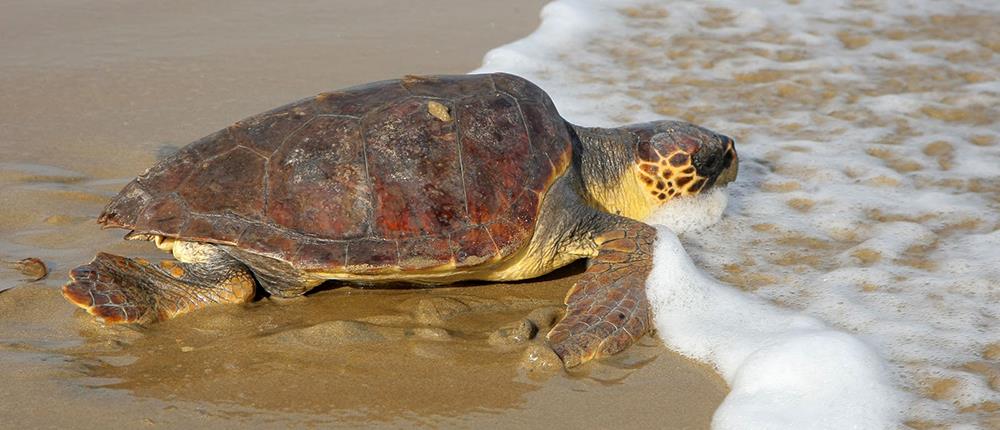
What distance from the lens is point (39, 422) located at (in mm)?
2723

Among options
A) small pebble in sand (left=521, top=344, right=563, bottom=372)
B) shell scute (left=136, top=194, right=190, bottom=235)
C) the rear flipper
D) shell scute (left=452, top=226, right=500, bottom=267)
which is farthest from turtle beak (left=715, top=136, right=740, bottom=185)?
shell scute (left=136, top=194, right=190, bottom=235)

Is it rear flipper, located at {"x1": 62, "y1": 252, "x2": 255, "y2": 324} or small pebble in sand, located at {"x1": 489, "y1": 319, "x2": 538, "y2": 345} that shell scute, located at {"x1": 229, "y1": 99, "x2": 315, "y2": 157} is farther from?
small pebble in sand, located at {"x1": 489, "y1": 319, "x2": 538, "y2": 345}

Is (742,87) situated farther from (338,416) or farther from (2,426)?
(2,426)

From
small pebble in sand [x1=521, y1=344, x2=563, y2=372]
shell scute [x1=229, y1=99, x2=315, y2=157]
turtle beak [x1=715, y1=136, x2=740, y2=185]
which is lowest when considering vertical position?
small pebble in sand [x1=521, y1=344, x2=563, y2=372]

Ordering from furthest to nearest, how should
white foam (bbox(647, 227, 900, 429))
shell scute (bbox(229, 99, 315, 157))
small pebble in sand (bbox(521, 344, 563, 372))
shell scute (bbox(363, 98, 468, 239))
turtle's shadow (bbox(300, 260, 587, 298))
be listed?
1. turtle's shadow (bbox(300, 260, 587, 298))
2. shell scute (bbox(229, 99, 315, 157))
3. shell scute (bbox(363, 98, 468, 239))
4. small pebble in sand (bbox(521, 344, 563, 372))
5. white foam (bbox(647, 227, 900, 429))

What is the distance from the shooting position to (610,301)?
3611 mm

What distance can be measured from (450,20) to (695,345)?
13.5 feet

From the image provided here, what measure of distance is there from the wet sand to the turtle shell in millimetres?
254

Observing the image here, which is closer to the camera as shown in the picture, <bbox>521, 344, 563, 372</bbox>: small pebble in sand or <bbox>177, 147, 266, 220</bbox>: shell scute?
<bbox>521, 344, 563, 372</bbox>: small pebble in sand

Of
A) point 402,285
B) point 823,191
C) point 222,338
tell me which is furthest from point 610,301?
point 823,191

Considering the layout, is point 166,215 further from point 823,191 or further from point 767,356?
point 823,191

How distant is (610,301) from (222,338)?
1383 millimetres

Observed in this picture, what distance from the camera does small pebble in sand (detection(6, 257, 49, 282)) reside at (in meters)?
3.59

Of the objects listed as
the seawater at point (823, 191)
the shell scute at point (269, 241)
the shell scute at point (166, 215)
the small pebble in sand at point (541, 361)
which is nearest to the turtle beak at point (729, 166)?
the seawater at point (823, 191)
